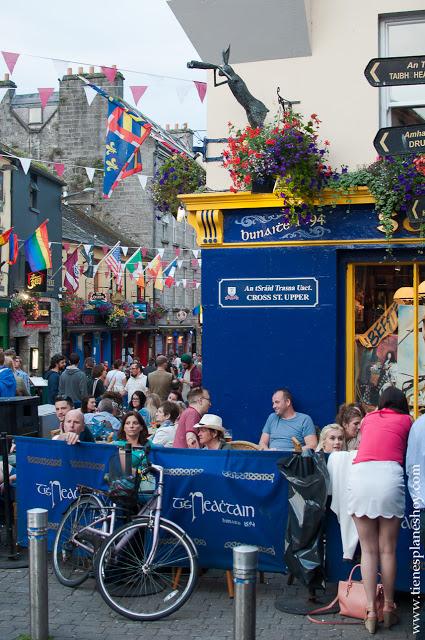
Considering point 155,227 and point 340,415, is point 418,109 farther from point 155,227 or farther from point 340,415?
point 155,227

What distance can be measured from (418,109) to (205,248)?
113 inches

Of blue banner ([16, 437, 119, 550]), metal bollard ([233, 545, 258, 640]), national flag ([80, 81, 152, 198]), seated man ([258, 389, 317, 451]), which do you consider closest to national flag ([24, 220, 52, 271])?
national flag ([80, 81, 152, 198])

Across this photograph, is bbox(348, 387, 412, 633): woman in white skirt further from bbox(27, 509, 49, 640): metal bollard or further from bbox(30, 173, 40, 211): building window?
bbox(30, 173, 40, 211): building window

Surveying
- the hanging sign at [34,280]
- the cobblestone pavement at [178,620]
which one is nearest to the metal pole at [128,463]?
the cobblestone pavement at [178,620]

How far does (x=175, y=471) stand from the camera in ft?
25.1

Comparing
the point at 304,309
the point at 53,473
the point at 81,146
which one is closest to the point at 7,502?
the point at 53,473

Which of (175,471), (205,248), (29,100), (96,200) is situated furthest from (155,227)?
(175,471)

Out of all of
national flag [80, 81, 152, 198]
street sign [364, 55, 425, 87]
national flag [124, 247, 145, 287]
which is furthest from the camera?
national flag [124, 247, 145, 287]

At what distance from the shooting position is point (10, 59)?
13.8m

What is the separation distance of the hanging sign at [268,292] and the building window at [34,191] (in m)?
22.3

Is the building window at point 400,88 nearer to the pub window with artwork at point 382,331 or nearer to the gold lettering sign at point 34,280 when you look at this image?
the pub window with artwork at point 382,331

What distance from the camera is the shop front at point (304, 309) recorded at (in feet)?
33.1

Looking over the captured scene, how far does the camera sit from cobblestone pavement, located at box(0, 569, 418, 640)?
6.52 metres

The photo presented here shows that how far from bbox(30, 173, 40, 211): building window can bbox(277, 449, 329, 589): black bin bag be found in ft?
85.2
